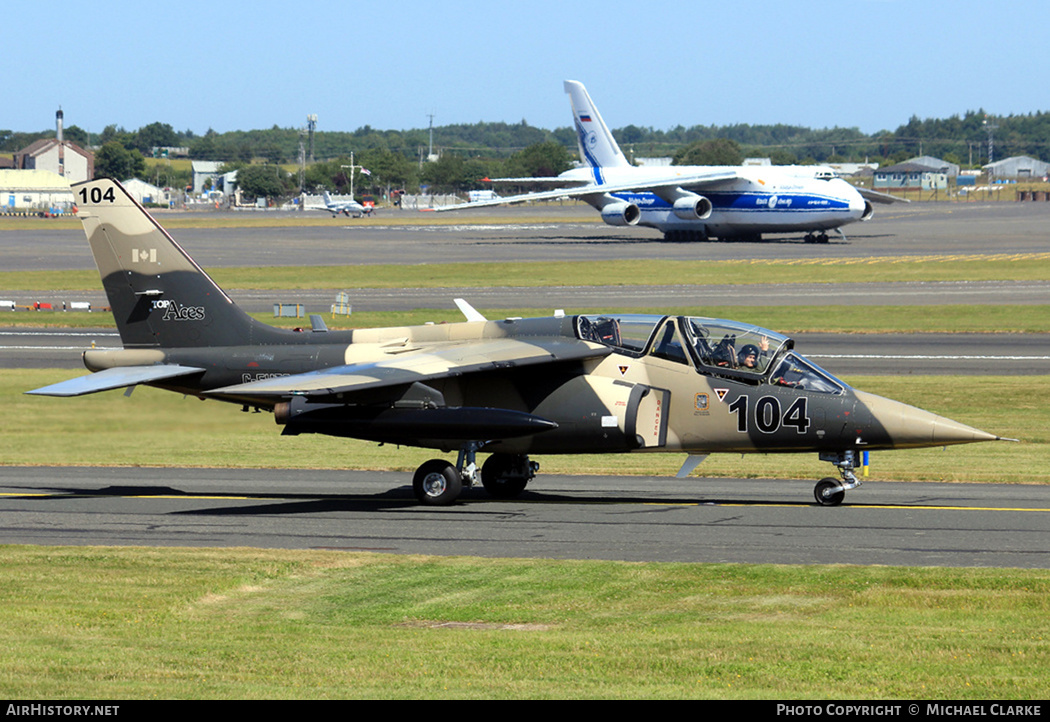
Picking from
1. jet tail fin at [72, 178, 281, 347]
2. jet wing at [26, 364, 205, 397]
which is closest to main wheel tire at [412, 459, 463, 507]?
jet tail fin at [72, 178, 281, 347]

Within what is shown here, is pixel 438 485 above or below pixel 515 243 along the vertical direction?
below

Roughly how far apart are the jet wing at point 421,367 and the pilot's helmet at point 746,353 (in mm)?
2133

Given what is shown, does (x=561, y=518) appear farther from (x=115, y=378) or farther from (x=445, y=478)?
(x=115, y=378)

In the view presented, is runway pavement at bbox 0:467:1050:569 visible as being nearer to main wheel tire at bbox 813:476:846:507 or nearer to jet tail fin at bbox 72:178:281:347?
main wheel tire at bbox 813:476:846:507

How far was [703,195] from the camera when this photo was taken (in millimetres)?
92312

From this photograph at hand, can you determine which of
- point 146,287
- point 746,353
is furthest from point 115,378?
point 746,353

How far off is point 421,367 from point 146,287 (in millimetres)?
5840

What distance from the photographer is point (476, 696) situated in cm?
973

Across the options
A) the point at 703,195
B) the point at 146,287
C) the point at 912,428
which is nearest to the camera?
the point at 912,428

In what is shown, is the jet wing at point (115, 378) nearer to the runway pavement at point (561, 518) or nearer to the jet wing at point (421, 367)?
the jet wing at point (421, 367)

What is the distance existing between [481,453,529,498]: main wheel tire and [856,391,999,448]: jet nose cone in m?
5.96

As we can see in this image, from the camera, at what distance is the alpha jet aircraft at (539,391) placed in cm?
1972

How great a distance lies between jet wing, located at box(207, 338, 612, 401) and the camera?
19.1 metres
